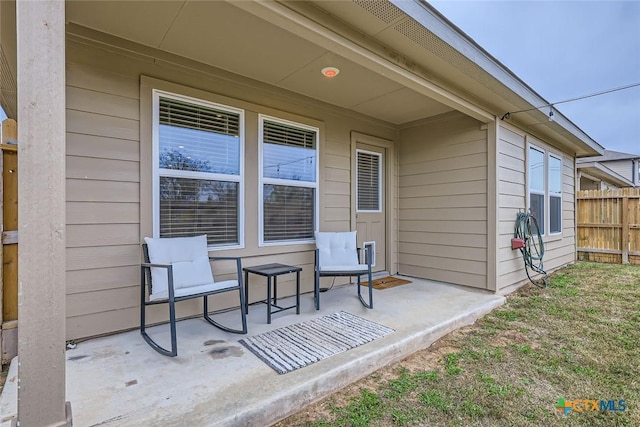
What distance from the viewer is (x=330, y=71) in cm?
310

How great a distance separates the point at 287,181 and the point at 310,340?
185 centimetres

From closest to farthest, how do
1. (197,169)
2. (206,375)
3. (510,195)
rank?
(206,375), (197,169), (510,195)

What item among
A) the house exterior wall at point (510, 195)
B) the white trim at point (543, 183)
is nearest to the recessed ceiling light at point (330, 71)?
the house exterior wall at point (510, 195)

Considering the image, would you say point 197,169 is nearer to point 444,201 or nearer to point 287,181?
point 287,181

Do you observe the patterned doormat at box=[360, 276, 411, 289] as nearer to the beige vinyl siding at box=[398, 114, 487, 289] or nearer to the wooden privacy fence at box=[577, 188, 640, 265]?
the beige vinyl siding at box=[398, 114, 487, 289]

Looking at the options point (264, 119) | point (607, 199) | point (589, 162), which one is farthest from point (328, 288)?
point (589, 162)

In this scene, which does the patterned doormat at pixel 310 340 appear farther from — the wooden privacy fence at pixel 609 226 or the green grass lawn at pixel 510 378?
the wooden privacy fence at pixel 609 226

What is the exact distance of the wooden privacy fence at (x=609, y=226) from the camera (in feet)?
21.5

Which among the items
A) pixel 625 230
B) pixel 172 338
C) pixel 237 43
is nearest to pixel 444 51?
pixel 237 43

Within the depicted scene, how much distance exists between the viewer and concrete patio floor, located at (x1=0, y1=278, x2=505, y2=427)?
5.15ft

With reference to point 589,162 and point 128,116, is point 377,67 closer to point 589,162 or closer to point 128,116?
point 128,116

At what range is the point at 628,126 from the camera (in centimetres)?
2094

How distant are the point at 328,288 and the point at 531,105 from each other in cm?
337

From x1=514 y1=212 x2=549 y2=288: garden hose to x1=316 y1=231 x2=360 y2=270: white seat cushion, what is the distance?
2323mm
